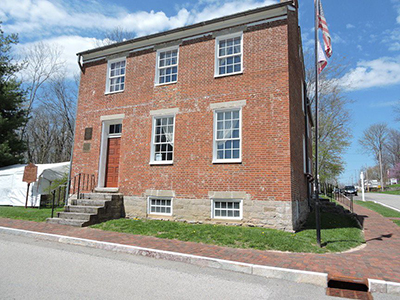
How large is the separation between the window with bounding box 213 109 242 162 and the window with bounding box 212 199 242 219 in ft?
4.84

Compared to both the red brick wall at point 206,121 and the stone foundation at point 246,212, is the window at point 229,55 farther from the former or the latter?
the stone foundation at point 246,212

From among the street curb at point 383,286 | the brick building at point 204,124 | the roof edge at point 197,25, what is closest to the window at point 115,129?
the brick building at point 204,124

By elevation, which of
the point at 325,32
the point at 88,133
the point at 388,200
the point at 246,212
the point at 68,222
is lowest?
the point at 68,222

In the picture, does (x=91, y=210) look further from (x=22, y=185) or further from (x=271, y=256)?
(x=22, y=185)

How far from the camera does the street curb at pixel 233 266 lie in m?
4.99

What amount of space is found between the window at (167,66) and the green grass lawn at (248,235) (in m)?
5.87

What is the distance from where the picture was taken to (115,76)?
1332 cm

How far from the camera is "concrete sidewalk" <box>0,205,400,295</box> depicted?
17.8 ft

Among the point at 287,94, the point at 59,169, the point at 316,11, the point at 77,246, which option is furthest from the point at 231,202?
the point at 59,169

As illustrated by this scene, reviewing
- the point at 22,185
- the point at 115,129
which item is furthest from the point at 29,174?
the point at 115,129

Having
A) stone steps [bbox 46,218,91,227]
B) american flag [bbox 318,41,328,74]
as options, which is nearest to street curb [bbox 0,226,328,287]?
stone steps [bbox 46,218,91,227]

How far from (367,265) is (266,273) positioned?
2.27 m

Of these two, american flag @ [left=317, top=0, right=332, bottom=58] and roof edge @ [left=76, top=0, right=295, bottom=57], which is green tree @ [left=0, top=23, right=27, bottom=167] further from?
american flag @ [left=317, top=0, right=332, bottom=58]

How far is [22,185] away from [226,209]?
12.9 metres
